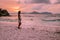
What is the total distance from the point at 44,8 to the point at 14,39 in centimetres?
1451

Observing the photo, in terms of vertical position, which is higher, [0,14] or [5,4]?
[5,4]

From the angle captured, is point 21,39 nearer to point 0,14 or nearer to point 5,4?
point 5,4

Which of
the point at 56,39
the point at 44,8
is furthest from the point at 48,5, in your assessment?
the point at 56,39

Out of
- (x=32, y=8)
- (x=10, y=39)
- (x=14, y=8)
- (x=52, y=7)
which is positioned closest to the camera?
(x=10, y=39)

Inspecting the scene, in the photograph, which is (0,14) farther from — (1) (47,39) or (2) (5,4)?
(1) (47,39)

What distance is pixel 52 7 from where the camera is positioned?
74.8 ft

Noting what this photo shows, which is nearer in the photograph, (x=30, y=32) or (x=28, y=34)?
(x=28, y=34)

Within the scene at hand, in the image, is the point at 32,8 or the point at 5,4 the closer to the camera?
the point at 5,4

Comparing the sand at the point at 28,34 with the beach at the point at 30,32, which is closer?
the sand at the point at 28,34

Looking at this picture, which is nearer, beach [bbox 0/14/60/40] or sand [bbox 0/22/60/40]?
sand [bbox 0/22/60/40]

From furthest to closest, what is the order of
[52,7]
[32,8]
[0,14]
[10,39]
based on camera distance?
[0,14] → [32,8] → [52,7] → [10,39]

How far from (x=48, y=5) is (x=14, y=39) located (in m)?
15.0

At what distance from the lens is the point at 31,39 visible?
975 centimetres

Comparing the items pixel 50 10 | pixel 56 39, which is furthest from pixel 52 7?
pixel 56 39
